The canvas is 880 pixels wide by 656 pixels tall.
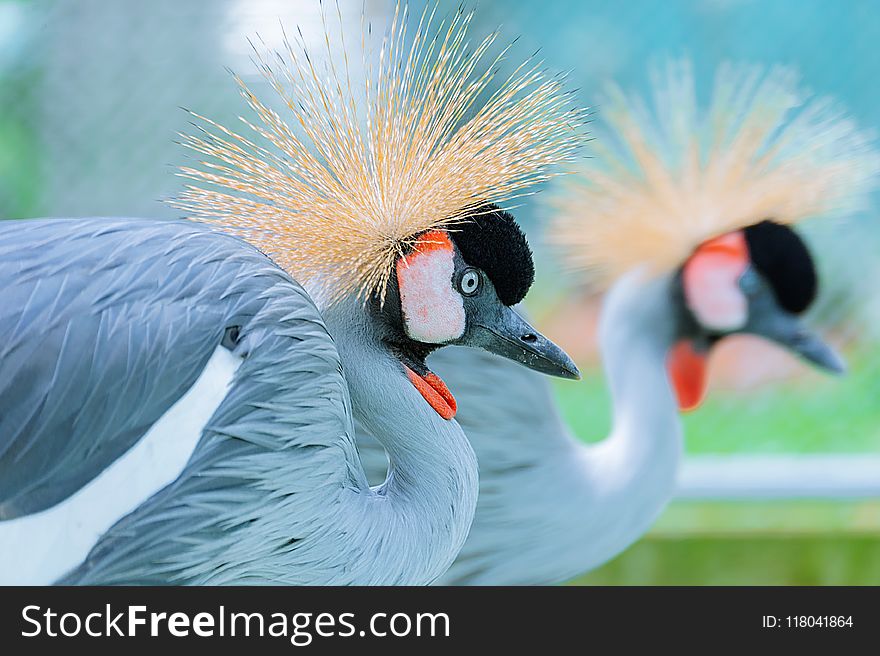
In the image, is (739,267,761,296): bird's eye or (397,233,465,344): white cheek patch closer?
(397,233,465,344): white cheek patch

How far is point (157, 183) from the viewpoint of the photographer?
144 centimetres

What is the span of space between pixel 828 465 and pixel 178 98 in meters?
1.16

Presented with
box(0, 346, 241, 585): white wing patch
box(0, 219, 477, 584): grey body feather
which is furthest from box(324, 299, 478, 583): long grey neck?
box(0, 346, 241, 585): white wing patch

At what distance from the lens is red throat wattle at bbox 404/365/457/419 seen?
2.45 feet

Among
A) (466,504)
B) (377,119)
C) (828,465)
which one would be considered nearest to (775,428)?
(828,465)

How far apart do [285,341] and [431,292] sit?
0.11 metres

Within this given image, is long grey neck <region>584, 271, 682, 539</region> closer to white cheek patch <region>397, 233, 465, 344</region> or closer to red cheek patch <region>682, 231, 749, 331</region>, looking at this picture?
red cheek patch <region>682, 231, 749, 331</region>

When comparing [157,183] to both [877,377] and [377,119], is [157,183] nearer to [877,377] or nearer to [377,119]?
[377,119]

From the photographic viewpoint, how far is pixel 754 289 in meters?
1.36

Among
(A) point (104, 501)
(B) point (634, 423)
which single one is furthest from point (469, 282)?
(B) point (634, 423)

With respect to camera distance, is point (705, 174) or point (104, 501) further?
point (705, 174)

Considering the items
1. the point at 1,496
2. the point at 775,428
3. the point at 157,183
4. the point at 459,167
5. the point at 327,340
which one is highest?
the point at 157,183

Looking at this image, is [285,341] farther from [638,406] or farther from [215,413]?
[638,406]

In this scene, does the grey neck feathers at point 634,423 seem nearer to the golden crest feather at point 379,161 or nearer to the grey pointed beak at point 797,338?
the grey pointed beak at point 797,338
